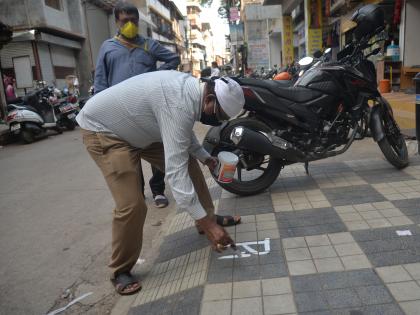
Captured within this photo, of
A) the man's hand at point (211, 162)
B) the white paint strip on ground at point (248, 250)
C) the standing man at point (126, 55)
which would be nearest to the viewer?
the white paint strip on ground at point (248, 250)

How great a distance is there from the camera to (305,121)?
159 inches

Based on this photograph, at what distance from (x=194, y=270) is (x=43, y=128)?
9.38 metres

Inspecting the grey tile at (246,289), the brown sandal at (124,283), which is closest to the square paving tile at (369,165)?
the grey tile at (246,289)

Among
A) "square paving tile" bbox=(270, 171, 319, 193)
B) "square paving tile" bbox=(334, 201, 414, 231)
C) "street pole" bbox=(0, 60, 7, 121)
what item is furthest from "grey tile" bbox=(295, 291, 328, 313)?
"street pole" bbox=(0, 60, 7, 121)

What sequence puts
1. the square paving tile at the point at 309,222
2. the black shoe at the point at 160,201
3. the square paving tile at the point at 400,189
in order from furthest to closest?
the black shoe at the point at 160,201
the square paving tile at the point at 400,189
the square paving tile at the point at 309,222

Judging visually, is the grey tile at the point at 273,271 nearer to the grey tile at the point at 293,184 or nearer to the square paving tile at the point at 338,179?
the grey tile at the point at 293,184

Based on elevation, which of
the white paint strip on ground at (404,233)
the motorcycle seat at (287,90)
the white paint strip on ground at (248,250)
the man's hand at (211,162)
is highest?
the motorcycle seat at (287,90)

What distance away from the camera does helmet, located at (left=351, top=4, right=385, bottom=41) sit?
166 inches

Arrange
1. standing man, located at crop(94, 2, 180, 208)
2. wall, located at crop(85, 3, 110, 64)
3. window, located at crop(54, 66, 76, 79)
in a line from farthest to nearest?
wall, located at crop(85, 3, 110, 64), window, located at crop(54, 66, 76, 79), standing man, located at crop(94, 2, 180, 208)

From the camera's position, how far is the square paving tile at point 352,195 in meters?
3.62

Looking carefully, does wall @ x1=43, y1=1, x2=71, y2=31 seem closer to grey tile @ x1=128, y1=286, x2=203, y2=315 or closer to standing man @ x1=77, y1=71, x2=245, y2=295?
standing man @ x1=77, y1=71, x2=245, y2=295

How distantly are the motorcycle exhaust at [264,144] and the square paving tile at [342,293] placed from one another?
5.11 ft

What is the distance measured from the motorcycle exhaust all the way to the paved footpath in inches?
16.0

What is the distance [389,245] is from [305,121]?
1610 millimetres
